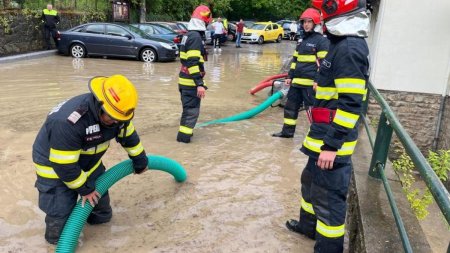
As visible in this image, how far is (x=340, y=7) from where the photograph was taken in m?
2.70

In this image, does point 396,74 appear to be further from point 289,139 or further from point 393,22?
point 289,139

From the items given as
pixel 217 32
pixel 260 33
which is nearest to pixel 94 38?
pixel 217 32

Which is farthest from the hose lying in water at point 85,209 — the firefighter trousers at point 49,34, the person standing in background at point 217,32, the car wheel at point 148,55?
the person standing in background at point 217,32

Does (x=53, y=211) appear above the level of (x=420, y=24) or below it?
below

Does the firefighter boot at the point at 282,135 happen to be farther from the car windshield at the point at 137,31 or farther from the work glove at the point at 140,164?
the car windshield at the point at 137,31

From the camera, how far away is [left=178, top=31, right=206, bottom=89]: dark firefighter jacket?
5.71 meters

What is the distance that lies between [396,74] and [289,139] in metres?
3.38

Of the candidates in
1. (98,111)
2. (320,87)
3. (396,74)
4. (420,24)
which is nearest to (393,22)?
(420,24)

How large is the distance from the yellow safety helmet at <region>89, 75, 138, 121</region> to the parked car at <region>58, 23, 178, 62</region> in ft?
41.0

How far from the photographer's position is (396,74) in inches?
334

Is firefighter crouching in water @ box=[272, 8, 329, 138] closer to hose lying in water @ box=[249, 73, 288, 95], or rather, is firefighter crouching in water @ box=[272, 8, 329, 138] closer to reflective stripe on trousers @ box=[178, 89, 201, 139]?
reflective stripe on trousers @ box=[178, 89, 201, 139]

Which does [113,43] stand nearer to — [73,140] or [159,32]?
[159,32]

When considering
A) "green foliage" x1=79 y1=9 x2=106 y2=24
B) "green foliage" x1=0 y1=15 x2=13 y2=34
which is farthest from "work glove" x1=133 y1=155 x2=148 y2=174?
"green foliage" x1=79 y1=9 x2=106 y2=24

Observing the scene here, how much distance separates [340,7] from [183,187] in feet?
8.66
